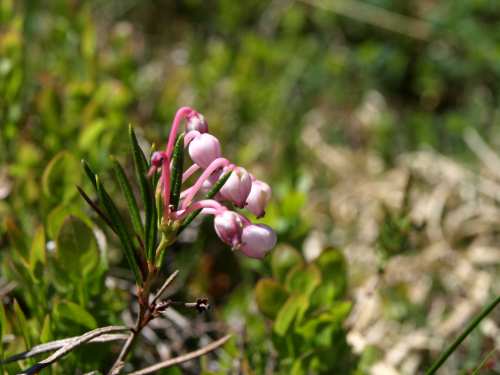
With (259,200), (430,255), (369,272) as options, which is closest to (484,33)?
(430,255)

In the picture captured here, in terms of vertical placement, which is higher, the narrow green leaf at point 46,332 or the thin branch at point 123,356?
the thin branch at point 123,356

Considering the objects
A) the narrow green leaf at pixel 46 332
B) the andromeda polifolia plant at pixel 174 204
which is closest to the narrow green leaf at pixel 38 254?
the narrow green leaf at pixel 46 332

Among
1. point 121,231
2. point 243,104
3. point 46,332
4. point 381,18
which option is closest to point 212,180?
point 121,231

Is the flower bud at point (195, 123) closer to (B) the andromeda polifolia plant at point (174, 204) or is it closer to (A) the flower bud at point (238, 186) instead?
(B) the andromeda polifolia plant at point (174, 204)

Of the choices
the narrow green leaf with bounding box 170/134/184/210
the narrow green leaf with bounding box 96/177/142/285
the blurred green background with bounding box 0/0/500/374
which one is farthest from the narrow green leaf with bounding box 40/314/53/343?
the narrow green leaf with bounding box 170/134/184/210

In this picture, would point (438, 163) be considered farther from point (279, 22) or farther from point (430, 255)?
point (279, 22)

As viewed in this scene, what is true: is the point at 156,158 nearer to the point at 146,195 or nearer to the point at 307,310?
the point at 146,195

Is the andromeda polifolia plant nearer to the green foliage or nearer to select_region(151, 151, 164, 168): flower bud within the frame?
select_region(151, 151, 164, 168): flower bud
